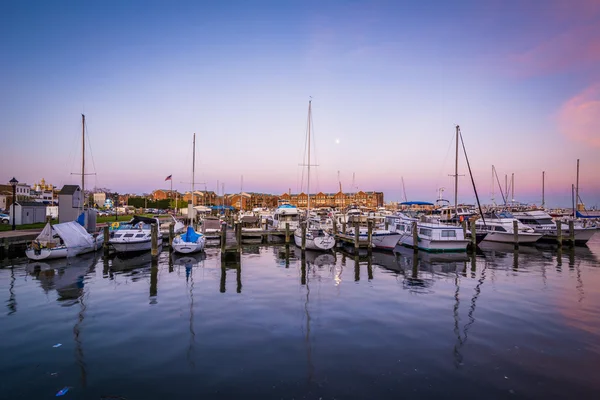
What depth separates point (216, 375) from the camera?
9.05 metres

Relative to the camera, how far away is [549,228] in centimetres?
4206

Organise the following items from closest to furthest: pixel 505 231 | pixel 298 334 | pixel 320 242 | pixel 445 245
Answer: pixel 298 334
pixel 320 242
pixel 445 245
pixel 505 231

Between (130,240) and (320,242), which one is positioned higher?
(130,240)

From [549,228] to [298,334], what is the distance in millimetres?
43887

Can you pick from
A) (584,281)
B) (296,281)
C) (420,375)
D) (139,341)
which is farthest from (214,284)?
(584,281)

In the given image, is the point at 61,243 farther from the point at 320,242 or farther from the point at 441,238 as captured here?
the point at 441,238

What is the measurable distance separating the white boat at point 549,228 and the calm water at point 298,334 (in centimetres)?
2012

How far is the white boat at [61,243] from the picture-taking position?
85.7ft

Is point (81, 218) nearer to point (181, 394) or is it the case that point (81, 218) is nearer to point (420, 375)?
point (181, 394)

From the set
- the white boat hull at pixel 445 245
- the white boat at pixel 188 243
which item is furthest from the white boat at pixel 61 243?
the white boat hull at pixel 445 245

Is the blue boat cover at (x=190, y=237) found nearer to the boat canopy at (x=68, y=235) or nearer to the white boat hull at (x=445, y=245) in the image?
the boat canopy at (x=68, y=235)

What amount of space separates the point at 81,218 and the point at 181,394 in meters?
33.2

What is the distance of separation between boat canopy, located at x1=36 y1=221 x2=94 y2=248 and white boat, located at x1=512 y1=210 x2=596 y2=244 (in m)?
49.6

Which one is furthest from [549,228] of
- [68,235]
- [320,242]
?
[68,235]
